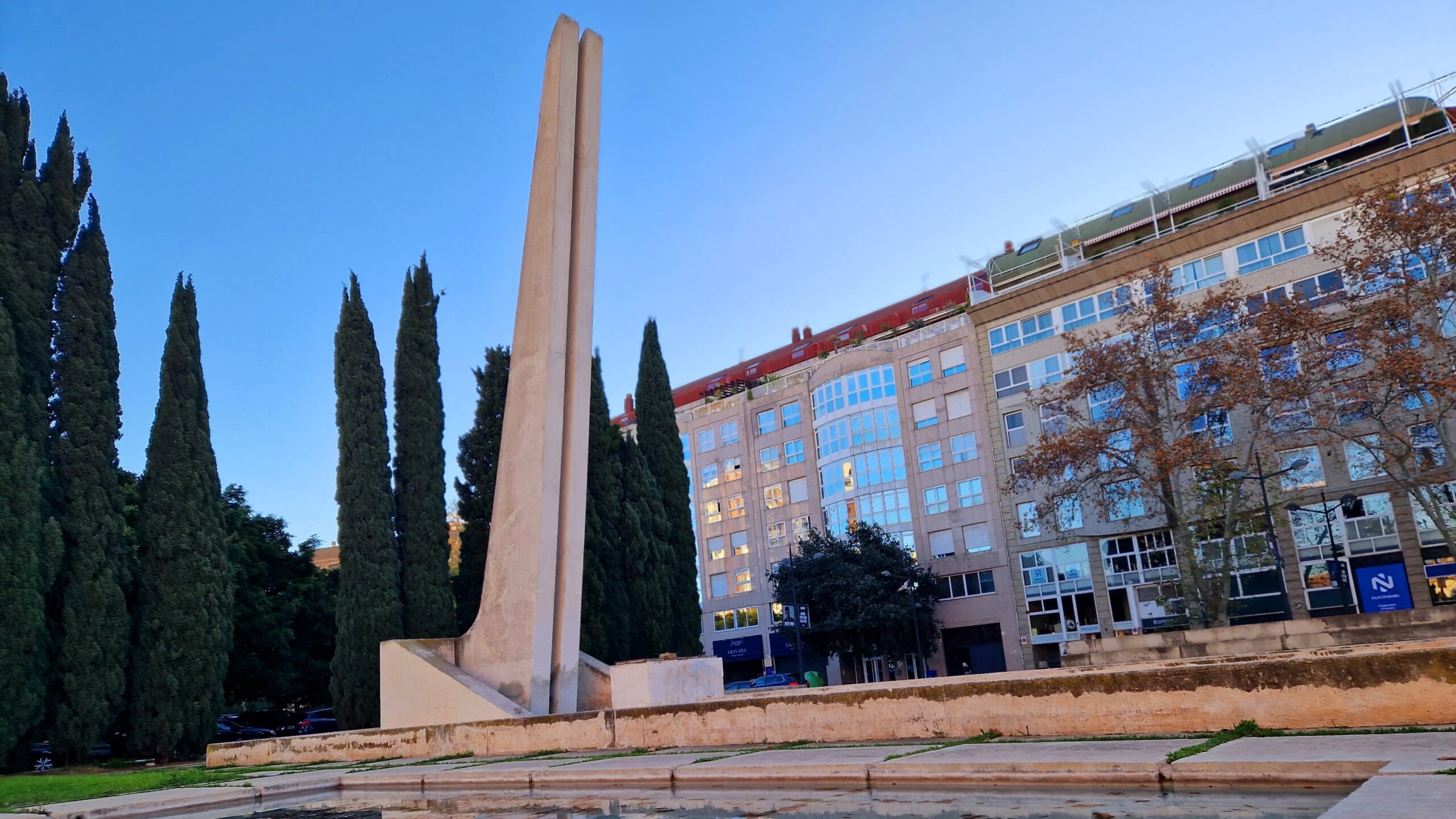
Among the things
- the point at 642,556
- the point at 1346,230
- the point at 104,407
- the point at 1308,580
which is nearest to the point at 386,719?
the point at 104,407

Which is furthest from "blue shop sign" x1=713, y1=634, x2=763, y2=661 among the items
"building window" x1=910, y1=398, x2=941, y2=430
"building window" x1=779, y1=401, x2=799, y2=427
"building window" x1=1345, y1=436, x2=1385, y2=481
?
"building window" x1=1345, y1=436, x2=1385, y2=481

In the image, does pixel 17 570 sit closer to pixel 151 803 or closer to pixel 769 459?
pixel 151 803

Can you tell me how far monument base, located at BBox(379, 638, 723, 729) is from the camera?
15.4 meters

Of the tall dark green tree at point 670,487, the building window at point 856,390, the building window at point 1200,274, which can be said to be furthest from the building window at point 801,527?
the building window at point 1200,274

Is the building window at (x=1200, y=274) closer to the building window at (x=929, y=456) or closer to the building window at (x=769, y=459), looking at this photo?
the building window at (x=929, y=456)

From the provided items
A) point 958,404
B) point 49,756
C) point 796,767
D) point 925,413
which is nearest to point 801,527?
point 925,413

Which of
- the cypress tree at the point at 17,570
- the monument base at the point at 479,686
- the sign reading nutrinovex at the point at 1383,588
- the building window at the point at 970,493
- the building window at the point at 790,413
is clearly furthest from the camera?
the building window at the point at 790,413

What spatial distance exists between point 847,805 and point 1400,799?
9.00ft

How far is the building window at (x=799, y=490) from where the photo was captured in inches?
2221

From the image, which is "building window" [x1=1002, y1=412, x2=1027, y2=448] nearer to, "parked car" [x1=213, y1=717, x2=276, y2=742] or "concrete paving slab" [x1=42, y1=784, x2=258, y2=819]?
"parked car" [x1=213, y1=717, x2=276, y2=742]

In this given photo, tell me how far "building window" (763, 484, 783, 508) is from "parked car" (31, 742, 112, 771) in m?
35.7

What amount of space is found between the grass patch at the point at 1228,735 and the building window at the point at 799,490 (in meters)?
49.7

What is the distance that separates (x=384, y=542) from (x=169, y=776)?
15.1 m

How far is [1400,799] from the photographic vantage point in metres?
3.64
